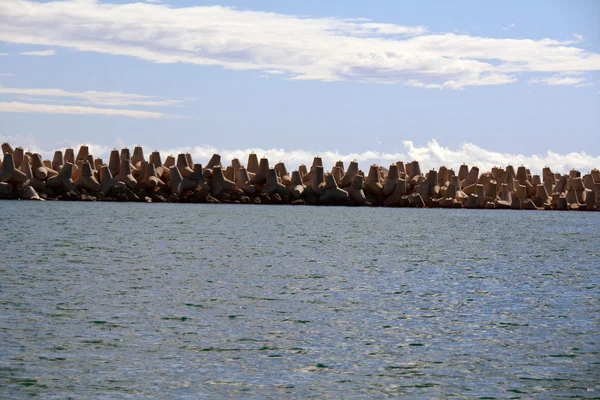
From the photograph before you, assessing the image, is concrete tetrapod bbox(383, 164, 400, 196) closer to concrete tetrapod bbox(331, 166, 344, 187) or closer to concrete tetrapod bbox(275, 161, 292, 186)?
concrete tetrapod bbox(331, 166, 344, 187)

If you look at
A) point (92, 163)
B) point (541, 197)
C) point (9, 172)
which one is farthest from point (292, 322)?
point (541, 197)

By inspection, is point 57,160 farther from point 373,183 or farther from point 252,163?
point 373,183

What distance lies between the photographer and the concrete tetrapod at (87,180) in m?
75.4

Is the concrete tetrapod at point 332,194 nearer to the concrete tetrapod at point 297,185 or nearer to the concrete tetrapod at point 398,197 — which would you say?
the concrete tetrapod at point 297,185

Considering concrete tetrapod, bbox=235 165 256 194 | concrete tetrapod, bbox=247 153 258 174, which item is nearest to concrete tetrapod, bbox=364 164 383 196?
concrete tetrapod, bbox=247 153 258 174

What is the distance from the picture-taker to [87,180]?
7606 centimetres

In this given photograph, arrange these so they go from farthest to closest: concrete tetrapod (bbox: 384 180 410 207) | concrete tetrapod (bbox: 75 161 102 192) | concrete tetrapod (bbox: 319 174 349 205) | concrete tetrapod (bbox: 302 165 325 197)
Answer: concrete tetrapod (bbox: 384 180 410 207)
concrete tetrapod (bbox: 302 165 325 197)
concrete tetrapod (bbox: 319 174 349 205)
concrete tetrapod (bbox: 75 161 102 192)

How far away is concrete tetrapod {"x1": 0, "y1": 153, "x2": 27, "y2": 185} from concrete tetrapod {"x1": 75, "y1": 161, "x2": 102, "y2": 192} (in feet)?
14.1

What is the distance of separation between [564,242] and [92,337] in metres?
33.5

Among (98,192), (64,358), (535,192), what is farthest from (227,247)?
(535,192)

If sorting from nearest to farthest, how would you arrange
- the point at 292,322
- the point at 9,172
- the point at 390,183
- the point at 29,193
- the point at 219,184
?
the point at 292,322 → the point at 9,172 → the point at 29,193 → the point at 219,184 → the point at 390,183

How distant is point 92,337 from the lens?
49.5 ft

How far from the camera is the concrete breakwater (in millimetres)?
75750

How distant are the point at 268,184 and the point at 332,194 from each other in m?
5.47
